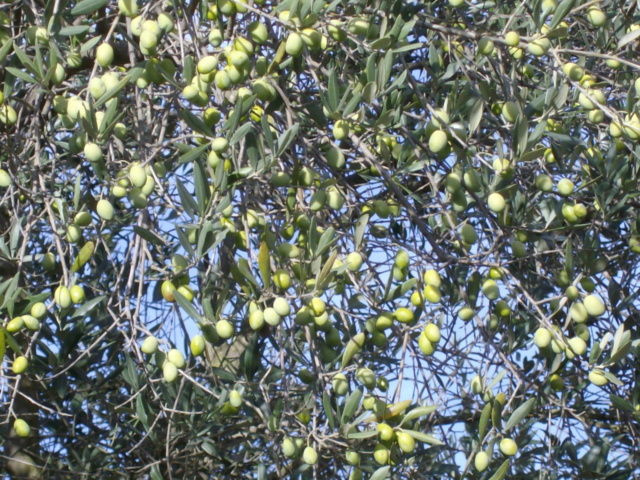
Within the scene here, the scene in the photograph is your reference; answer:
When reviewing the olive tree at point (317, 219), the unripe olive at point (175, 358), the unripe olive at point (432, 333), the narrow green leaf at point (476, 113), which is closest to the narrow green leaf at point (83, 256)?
the olive tree at point (317, 219)

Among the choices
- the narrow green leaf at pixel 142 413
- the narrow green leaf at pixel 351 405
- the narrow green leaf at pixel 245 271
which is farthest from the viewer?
the narrow green leaf at pixel 142 413

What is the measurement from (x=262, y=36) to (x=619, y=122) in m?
0.66

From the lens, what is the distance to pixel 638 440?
1819mm

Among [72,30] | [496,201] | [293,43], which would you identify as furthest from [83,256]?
[496,201]

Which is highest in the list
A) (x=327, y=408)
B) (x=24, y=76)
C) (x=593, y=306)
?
(x=24, y=76)

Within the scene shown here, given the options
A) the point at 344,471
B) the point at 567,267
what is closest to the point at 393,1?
the point at 567,267

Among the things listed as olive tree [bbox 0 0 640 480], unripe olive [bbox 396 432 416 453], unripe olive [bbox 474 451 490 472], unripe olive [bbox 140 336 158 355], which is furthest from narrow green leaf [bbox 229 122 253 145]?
unripe olive [bbox 474 451 490 472]

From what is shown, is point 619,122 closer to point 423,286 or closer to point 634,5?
point 423,286

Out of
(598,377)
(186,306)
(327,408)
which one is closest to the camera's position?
(186,306)

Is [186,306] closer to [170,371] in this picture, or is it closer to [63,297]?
[170,371]

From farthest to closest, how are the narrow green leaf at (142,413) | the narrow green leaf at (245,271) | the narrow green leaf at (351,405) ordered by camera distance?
the narrow green leaf at (142,413)
the narrow green leaf at (351,405)
the narrow green leaf at (245,271)

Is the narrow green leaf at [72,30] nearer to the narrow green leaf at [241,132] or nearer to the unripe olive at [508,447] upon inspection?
the narrow green leaf at [241,132]

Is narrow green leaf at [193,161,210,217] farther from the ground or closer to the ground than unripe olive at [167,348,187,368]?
farther from the ground

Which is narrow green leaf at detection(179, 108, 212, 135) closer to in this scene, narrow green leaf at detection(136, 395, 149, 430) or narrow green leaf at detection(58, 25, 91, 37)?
narrow green leaf at detection(58, 25, 91, 37)
